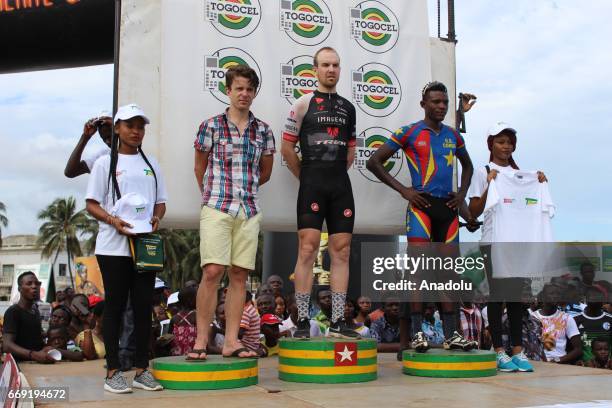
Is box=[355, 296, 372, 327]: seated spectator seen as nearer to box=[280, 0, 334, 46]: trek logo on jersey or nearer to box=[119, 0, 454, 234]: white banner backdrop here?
box=[119, 0, 454, 234]: white banner backdrop

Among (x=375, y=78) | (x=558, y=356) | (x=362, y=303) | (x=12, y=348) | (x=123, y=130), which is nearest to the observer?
(x=123, y=130)

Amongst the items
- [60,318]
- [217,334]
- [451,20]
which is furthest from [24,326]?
[451,20]

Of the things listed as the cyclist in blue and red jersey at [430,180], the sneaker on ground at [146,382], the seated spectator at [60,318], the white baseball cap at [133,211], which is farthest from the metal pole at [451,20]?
the seated spectator at [60,318]

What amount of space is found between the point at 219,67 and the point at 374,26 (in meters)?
1.62

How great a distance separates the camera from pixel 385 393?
13.8 feet

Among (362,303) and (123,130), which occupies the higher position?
(123,130)

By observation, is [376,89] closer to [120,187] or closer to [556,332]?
[120,187]

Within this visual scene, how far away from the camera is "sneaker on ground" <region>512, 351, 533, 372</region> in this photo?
213 inches

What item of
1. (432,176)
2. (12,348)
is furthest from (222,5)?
(12,348)

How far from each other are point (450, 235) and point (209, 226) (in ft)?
6.45

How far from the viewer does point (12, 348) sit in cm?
687

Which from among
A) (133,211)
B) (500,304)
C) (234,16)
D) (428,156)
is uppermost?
(234,16)

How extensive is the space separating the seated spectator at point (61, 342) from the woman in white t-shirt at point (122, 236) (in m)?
2.97

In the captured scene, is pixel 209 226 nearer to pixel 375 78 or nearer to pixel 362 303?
pixel 375 78
